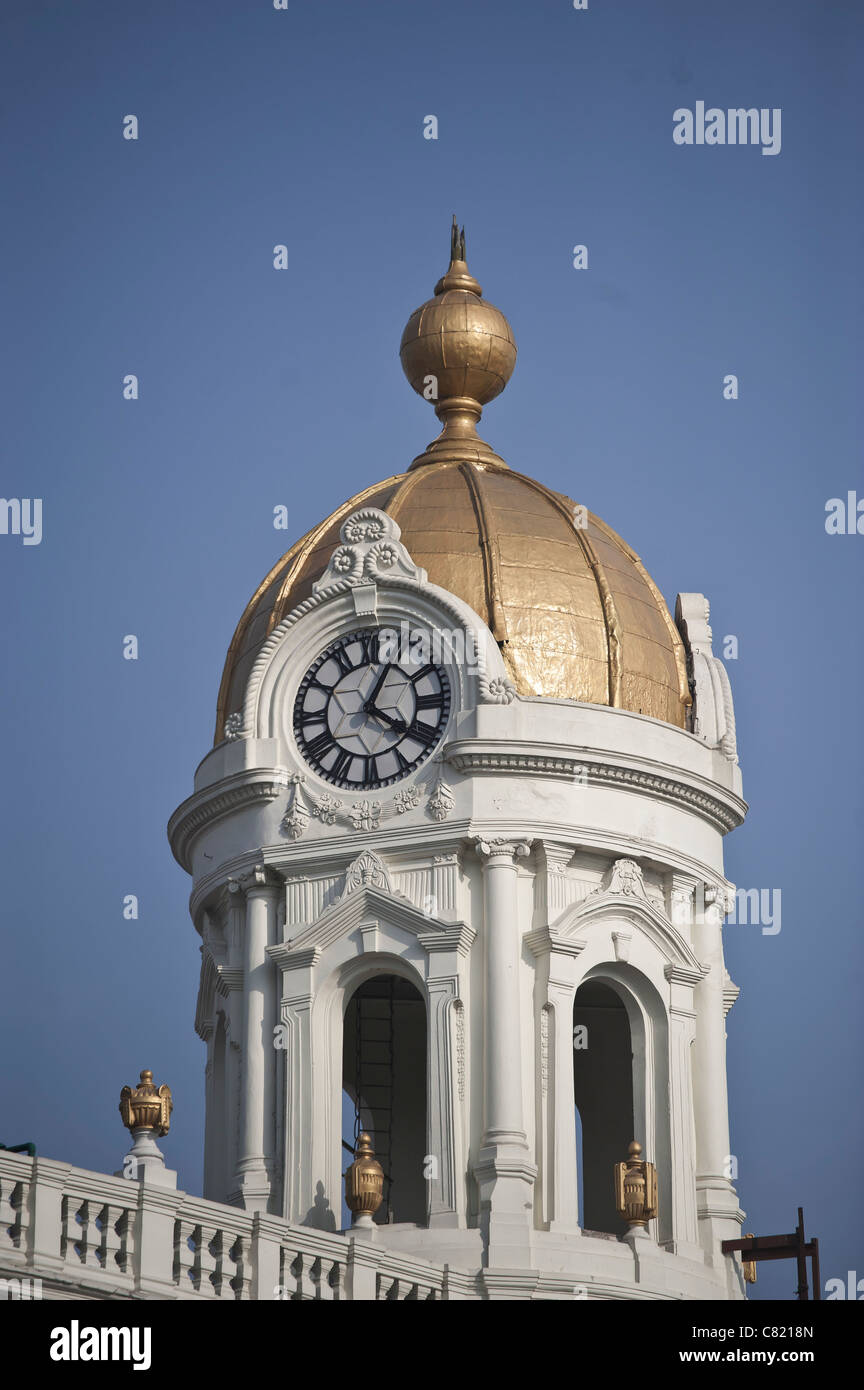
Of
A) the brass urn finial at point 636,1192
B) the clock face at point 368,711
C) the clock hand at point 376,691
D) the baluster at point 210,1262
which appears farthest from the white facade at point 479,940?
the baluster at point 210,1262

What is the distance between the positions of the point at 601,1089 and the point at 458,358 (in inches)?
521

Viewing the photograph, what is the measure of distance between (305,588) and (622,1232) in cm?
1199

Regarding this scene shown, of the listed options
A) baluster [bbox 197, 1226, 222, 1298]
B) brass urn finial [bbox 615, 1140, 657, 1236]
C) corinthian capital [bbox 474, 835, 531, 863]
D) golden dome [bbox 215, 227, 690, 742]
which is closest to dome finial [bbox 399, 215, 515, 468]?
golden dome [bbox 215, 227, 690, 742]

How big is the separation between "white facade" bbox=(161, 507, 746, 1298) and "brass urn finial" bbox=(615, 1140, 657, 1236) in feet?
1.37

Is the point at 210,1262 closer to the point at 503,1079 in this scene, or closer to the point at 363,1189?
the point at 363,1189

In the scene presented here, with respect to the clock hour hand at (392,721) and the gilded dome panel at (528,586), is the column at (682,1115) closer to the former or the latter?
the gilded dome panel at (528,586)

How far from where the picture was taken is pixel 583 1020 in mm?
56875

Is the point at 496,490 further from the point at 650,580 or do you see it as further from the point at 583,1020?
the point at 583,1020

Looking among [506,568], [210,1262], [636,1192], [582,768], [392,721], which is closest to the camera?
[210,1262]

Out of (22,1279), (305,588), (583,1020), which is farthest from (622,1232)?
(22,1279)

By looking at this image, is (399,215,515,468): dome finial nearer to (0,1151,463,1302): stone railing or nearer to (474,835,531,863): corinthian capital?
(474,835,531,863): corinthian capital

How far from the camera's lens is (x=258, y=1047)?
5275 centimetres

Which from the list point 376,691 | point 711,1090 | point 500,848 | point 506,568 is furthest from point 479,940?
point 506,568

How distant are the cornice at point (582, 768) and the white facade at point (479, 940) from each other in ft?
0.15
